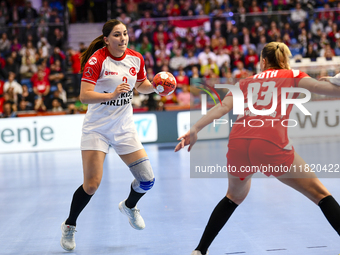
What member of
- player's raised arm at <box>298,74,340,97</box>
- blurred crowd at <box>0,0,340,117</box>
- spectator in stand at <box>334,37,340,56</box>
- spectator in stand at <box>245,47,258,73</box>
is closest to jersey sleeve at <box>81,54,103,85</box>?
player's raised arm at <box>298,74,340,97</box>

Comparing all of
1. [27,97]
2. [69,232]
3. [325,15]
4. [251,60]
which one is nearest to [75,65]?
[27,97]

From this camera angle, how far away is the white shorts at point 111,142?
12.0 ft

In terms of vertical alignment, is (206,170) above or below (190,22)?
below

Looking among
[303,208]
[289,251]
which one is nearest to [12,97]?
[303,208]

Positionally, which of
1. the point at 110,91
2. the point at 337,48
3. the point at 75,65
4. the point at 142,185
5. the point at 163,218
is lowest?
the point at 163,218

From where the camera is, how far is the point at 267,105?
9.41 feet

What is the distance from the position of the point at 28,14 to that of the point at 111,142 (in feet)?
44.5

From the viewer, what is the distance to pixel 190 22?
46.9 feet

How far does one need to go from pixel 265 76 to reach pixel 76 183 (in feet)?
14.4

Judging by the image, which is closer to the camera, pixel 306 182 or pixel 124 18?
pixel 306 182

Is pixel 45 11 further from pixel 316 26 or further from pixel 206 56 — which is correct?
pixel 316 26

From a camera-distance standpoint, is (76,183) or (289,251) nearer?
(289,251)

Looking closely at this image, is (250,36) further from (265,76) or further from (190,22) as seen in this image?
(265,76)

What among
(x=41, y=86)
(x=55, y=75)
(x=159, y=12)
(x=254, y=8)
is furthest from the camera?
(x=159, y=12)
